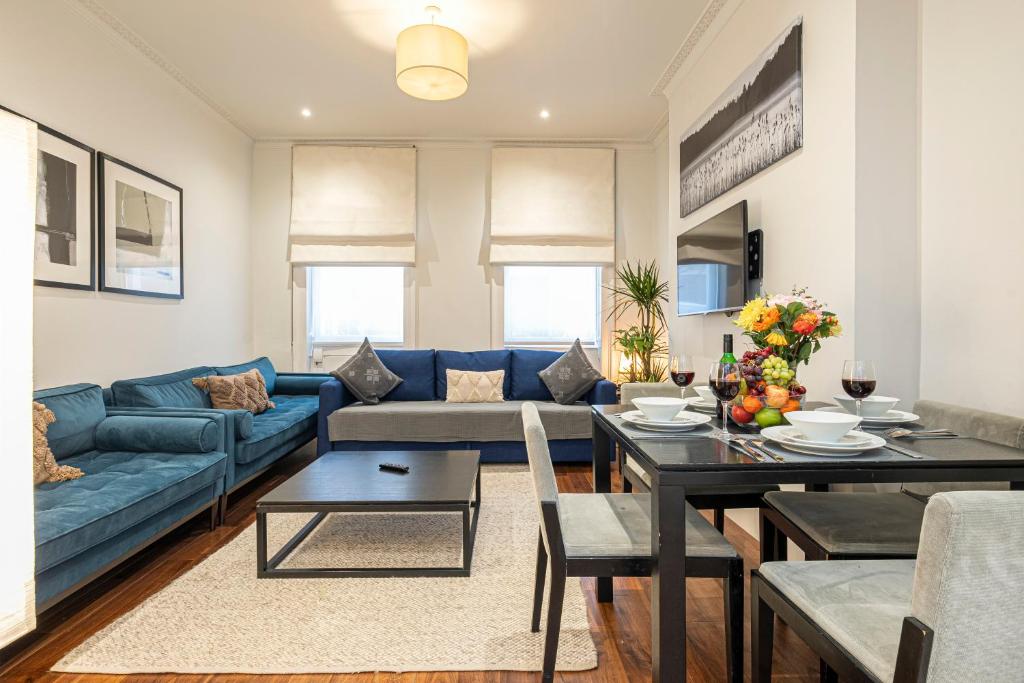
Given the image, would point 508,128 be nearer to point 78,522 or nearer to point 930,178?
point 930,178

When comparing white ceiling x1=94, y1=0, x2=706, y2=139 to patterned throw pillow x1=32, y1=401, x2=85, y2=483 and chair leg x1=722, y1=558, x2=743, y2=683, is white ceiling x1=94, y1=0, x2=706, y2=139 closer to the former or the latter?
patterned throw pillow x1=32, y1=401, x2=85, y2=483

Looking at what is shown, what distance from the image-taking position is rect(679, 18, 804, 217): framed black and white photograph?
2549 millimetres

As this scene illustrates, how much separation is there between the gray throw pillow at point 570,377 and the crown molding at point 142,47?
3.56 meters

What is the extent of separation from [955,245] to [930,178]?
0.97 feet

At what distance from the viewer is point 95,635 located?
6.23 ft

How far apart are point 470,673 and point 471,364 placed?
332 cm

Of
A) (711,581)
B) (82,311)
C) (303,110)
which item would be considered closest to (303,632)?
(711,581)

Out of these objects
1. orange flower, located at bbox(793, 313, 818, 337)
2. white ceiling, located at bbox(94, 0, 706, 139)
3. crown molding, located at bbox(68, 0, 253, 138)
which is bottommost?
orange flower, located at bbox(793, 313, 818, 337)

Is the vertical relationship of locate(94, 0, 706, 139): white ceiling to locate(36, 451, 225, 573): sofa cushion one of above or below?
above

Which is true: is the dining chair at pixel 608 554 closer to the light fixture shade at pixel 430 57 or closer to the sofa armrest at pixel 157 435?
the sofa armrest at pixel 157 435

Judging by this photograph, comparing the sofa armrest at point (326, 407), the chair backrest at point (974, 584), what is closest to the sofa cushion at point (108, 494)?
the sofa armrest at point (326, 407)

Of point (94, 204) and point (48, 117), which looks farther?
point (94, 204)

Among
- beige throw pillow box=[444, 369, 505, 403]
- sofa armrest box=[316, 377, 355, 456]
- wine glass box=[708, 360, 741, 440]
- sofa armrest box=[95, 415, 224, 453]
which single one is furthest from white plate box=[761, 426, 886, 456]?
sofa armrest box=[316, 377, 355, 456]

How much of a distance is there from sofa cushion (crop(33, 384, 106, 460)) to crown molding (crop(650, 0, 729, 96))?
4104 mm
